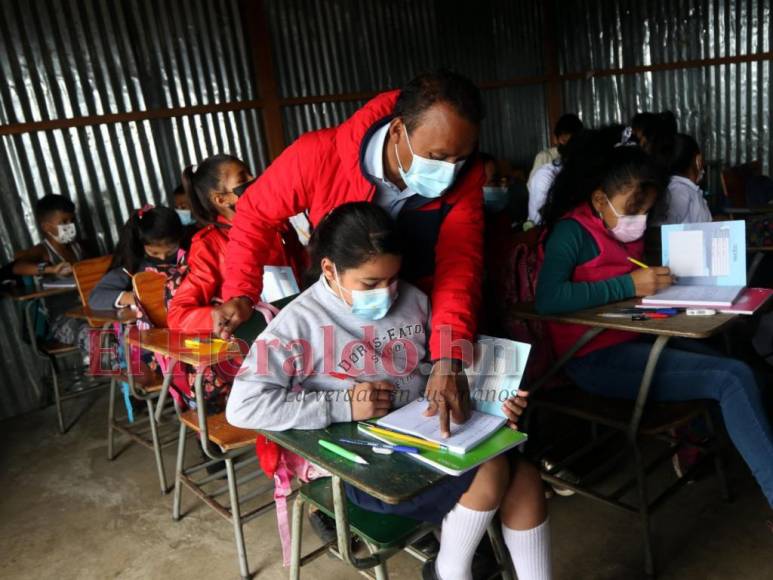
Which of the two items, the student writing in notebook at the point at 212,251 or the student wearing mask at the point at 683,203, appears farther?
the student wearing mask at the point at 683,203

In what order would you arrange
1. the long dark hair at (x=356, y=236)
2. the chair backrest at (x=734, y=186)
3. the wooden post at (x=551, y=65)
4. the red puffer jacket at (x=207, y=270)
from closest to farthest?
1. the long dark hair at (x=356, y=236)
2. the red puffer jacket at (x=207, y=270)
3. the chair backrest at (x=734, y=186)
4. the wooden post at (x=551, y=65)

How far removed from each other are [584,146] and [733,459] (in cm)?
143

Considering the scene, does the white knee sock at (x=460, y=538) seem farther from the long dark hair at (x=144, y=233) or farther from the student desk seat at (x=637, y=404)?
the long dark hair at (x=144, y=233)

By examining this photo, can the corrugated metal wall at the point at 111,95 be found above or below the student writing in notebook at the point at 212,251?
above

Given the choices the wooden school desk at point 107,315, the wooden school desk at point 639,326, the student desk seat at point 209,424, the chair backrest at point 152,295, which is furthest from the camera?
the wooden school desk at point 107,315

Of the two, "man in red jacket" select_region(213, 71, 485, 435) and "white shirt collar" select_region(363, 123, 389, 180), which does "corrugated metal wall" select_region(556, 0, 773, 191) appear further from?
"white shirt collar" select_region(363, 123, 389, 180)

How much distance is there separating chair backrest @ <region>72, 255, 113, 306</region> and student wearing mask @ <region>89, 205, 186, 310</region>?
0.57 ft

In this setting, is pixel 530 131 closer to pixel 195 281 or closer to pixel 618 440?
pixel 618 440

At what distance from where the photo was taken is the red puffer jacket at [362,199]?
1.72m

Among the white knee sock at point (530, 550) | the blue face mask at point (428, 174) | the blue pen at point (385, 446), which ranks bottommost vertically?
the white knee sock at point (530, 550)

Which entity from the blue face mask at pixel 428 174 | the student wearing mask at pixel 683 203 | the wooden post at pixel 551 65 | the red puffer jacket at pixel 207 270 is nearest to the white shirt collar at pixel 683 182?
the student wearing mask at pixel 683 203

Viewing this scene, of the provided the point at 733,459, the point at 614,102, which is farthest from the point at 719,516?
the point at 614,102

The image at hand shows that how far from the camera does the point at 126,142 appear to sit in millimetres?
4469

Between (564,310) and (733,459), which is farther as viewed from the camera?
(733,459)
